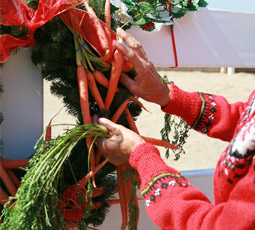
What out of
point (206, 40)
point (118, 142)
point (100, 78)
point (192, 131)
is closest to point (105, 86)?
point (100, 78)

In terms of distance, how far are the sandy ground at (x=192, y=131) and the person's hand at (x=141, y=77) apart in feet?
2.33

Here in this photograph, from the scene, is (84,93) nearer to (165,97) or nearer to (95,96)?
(95,96)

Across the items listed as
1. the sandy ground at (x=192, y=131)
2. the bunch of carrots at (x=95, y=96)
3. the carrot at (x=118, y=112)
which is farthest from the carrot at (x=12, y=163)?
the sandy ground at (x=192, y=131)

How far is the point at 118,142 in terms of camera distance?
110 cm

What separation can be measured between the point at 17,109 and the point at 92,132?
1.27 ft

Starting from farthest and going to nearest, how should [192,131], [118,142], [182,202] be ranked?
[192,131]
[118,142]
[182,202]

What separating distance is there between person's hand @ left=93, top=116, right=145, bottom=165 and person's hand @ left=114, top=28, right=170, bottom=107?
0.56 feet

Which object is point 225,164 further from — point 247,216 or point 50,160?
point 50,160

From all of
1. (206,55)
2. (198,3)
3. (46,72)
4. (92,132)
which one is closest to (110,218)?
(92,132)

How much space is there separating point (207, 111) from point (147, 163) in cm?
41

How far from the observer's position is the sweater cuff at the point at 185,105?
51.3 inches

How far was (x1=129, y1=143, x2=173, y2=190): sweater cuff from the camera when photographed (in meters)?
0.95

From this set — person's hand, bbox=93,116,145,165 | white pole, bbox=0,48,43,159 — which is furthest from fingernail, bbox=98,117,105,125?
white pole, bbox=0,48,43,159

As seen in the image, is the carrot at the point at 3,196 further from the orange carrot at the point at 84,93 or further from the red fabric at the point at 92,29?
the red fabric at the point at 92,29
